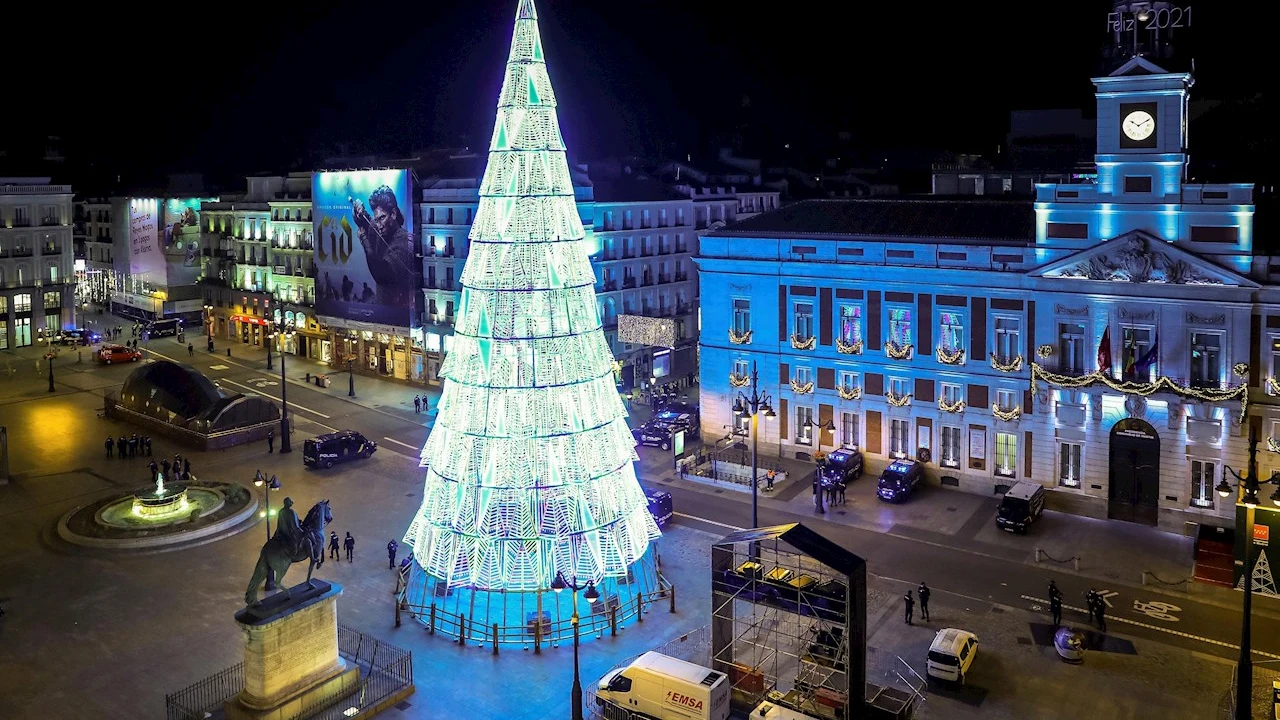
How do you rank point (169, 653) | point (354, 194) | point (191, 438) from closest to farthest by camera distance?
point (169, 653) → point (191, 438) → point (354, 194)

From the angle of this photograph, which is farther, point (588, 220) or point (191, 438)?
point (588, 220)

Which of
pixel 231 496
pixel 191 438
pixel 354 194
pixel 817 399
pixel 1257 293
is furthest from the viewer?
pixel 354 194

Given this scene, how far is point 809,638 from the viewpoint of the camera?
103 feet

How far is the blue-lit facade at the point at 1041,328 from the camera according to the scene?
43438 millimetres

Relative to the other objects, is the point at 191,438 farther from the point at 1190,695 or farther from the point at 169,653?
the point at 1190,695

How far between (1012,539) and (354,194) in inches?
2221

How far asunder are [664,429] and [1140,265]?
89.8ft

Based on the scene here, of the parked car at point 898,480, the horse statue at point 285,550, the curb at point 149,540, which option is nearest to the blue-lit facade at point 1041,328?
the parked car at point 898,480

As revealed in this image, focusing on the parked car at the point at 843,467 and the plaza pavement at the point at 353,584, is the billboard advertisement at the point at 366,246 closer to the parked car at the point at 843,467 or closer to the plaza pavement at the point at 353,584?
the plaza pavement at the point at 353,584

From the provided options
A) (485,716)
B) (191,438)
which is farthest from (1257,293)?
(191,438)

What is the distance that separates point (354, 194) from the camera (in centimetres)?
7844

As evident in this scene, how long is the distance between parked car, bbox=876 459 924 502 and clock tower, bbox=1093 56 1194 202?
15945 mm

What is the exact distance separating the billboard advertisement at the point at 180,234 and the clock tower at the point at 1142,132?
92257 mm

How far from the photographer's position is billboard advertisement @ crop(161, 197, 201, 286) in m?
106
